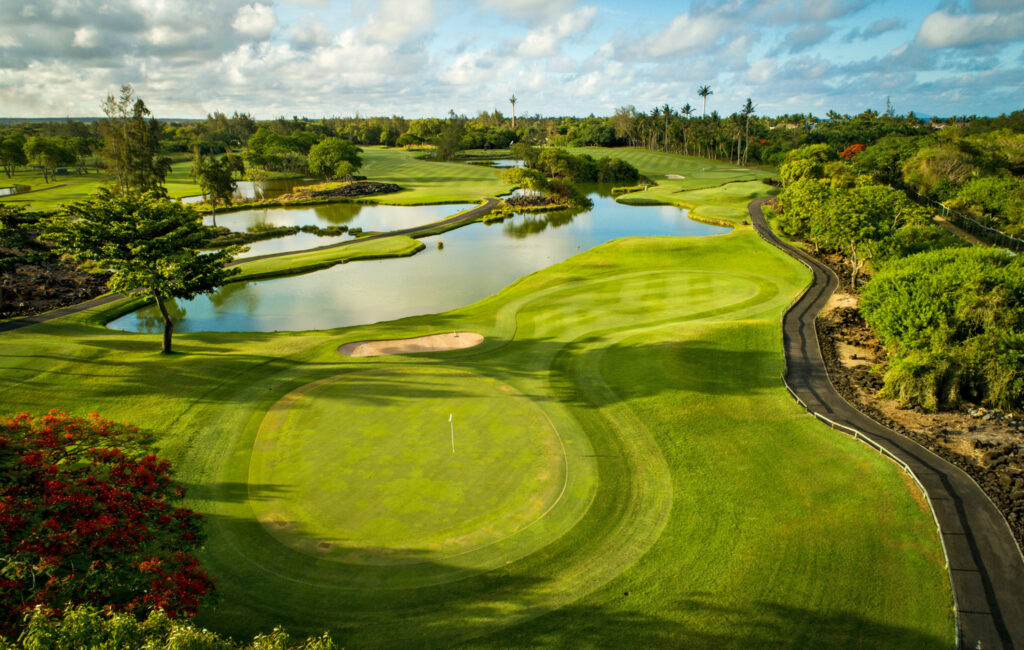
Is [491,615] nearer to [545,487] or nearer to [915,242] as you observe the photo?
[545,487]

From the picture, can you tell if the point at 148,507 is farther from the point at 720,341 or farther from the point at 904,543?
the point at 720,341

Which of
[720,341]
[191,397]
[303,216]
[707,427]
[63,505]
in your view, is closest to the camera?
[63,505]

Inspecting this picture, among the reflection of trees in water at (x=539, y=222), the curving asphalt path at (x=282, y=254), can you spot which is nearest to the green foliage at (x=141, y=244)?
the curving asphalt path at (x=282, y=254)

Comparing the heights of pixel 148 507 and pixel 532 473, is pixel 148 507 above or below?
above

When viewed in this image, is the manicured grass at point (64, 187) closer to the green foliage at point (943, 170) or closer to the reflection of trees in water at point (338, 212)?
the reflection of trees in water at point (338, 212)

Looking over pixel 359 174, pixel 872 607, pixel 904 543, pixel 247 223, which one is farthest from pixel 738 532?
pixel 359 174

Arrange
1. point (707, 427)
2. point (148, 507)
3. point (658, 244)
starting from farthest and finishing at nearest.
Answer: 1. point (658, 244)
2. point (707, 427)
3. point (148, 507)
